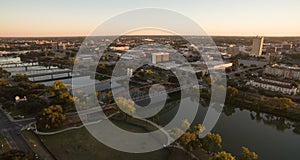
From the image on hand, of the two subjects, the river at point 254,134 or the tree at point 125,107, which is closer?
the river at point 254,134

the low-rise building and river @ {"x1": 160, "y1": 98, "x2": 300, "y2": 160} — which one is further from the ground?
the low-rise building

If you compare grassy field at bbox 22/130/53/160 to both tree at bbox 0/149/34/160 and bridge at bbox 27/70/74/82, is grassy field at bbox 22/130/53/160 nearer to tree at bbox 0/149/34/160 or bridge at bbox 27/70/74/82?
tree at bbox 0/149/34/160

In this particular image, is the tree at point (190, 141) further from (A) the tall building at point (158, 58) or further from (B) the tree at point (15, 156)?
(A) the tall building at point (158, 58)

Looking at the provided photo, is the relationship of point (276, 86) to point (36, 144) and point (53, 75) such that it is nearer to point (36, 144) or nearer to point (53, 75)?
point (36, 144)

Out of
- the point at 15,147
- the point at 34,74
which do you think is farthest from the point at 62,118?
the point at 34,74

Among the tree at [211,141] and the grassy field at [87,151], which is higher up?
the tree at [211,141]

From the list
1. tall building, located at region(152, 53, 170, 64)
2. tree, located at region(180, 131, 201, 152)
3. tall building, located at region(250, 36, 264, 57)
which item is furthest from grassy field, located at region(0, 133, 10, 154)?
tall building, located at region(250, 36, 264, 57)

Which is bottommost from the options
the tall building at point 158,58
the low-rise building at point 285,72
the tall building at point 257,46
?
the low-rise building at point 285,72

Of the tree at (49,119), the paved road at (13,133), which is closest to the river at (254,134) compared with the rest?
the tree at (49,119)
